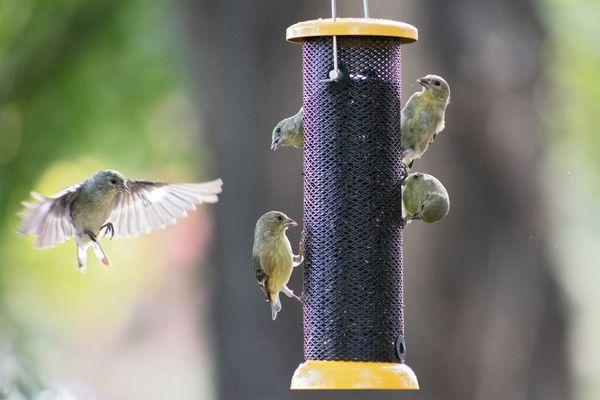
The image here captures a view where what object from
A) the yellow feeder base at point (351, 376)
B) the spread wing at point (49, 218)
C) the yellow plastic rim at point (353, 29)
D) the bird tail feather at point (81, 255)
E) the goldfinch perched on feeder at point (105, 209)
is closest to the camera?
the yellow feeder base at point (351, 376)

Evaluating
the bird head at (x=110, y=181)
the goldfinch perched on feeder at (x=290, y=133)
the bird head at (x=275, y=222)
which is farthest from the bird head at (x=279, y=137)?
the bird head at (x=110, y=181)

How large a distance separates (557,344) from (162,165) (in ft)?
18.0

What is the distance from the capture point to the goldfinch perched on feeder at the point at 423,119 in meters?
7.31

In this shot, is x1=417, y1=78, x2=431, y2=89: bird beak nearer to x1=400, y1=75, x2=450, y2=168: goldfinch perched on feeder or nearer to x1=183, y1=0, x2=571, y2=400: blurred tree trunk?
x1=400, y1=75, x2=450, y2=168: goldfinch perched on feeder

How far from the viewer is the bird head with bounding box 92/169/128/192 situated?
7554mm

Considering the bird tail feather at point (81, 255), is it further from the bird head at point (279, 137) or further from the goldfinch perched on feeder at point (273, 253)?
the bird head at point (279, 137)

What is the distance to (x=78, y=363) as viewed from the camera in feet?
46.9

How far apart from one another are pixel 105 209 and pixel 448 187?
3829mm

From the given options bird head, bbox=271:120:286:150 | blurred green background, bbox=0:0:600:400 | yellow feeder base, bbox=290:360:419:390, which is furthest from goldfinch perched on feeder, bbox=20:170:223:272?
blurred green background, bbox=0:0:600:400

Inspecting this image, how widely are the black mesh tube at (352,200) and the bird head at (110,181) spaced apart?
1.24 m

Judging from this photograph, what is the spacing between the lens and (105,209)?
25.5ft

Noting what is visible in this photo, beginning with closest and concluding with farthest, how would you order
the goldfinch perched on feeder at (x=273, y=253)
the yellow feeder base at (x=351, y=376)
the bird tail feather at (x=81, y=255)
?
the yellow feeder base at (x=351, y=376) → the goldfinch perched on feeder at (x=273, y=253) → the bird tail feather at (x=81, y=255)

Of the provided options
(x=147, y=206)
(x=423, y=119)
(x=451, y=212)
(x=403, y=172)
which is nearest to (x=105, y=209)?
(x=147, y=206)

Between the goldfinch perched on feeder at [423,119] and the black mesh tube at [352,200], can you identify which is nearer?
the black mesh tube at [352,200]
